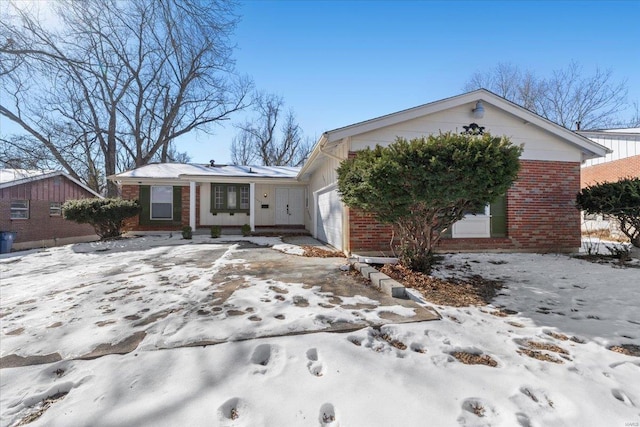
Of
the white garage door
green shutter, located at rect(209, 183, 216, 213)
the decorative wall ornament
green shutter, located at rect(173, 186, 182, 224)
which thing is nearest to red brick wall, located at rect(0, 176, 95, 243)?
green shutter, located at rect(173, 186, 182, 224)

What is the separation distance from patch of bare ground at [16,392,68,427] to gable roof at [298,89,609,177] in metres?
5.69

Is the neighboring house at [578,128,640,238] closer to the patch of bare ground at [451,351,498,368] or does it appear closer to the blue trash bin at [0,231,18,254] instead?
the patch of bare ground at [451,351,498,368]

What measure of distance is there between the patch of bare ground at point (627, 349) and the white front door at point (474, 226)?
4904mm

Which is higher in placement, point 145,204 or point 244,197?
point 244,197

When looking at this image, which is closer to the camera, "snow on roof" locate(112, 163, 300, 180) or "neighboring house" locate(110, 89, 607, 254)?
"neighboring house" locate(110, 89, 607, 254)

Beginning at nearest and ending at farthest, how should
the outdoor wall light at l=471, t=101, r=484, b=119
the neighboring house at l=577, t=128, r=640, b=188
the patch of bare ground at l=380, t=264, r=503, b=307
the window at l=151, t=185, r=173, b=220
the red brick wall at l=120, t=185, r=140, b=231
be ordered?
the patch of bare ground at l=380, t=264, r=503, b=307 < the outdoor wall light at l=471, t=101, r=484, b=119 < the red brick wall at l=120, t=185, r=140, b=231 < the neighboring house at l=577, t=128, r=640, b=188 < the window at l=151, t=185, r=173, b=220

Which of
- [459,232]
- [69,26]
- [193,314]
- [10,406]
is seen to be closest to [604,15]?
[459,232]

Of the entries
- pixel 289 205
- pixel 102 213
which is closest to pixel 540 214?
pixel 289 205

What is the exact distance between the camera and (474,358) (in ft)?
7.29

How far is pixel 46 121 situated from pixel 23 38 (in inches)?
351

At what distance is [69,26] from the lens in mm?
7484

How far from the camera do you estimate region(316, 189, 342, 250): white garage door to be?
744 cm

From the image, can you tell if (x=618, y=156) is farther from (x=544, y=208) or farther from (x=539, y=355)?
(x=539, y=355)

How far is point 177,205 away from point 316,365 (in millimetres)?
12217
